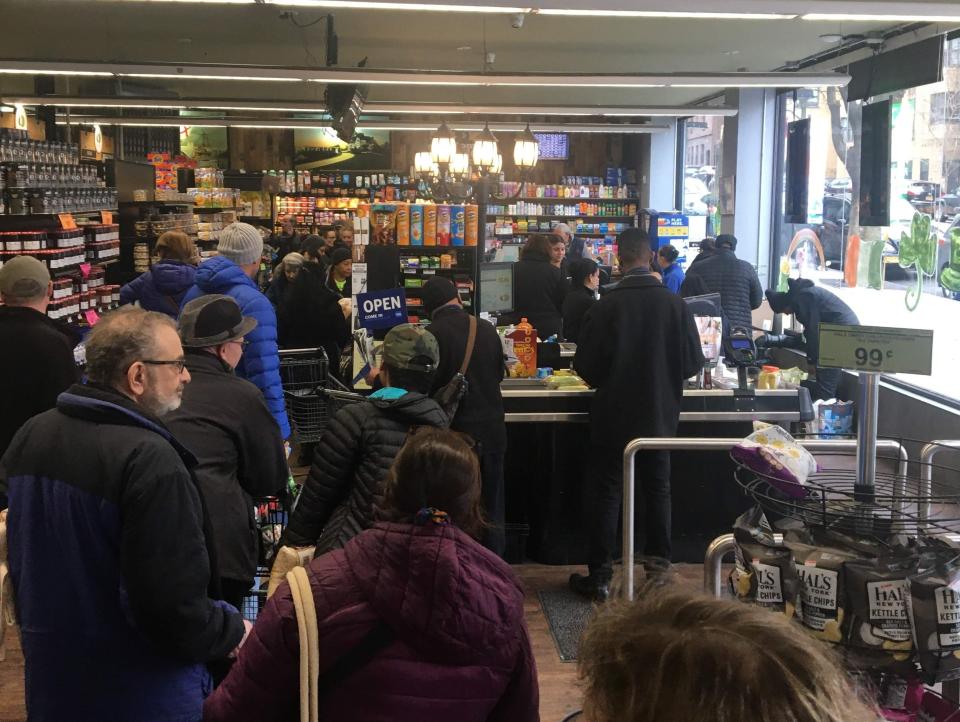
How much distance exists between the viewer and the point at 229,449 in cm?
307

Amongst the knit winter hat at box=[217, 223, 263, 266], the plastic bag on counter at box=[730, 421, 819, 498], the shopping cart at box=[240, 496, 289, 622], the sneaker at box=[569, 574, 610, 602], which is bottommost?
the sneaker at box=[569, 574, 610, 602]

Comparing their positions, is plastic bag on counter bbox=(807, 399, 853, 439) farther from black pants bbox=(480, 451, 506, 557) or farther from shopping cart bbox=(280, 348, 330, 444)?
shopping cart bbox=(280, 348, 330, 444)

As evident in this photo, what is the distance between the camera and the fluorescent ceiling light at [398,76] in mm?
8234

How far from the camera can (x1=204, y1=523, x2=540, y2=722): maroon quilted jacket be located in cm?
183

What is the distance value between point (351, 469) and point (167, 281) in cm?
328

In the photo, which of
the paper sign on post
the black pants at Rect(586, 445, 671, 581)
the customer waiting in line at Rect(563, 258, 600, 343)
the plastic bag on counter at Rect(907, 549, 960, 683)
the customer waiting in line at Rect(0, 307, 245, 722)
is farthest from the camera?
the customer waiting in line at Rect(563, 258, 600, 343)

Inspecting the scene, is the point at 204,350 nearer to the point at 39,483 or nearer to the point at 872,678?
the point at 39,483

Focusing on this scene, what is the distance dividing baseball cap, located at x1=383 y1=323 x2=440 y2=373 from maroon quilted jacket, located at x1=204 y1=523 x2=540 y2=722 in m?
1.47

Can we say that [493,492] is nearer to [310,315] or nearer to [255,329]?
[255,329]

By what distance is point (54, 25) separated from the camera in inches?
390

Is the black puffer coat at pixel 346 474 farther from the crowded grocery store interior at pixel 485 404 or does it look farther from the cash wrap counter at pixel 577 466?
the cash wrap counter at pixel 577 466

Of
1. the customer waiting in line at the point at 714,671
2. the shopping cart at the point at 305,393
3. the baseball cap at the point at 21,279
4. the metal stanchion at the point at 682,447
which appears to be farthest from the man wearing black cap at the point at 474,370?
the customer waiting in line at the point at 714,671

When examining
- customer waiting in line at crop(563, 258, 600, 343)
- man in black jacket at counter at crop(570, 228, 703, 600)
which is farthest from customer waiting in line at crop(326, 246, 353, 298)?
man in black jacket at counter at crop(570, 228, 703, 600)

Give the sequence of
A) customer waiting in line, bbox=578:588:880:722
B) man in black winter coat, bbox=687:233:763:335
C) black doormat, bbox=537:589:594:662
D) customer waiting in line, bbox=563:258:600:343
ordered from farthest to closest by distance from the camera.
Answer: man in black winter coat, bbox=687:233:763:335
customer waiting in line, bbox=563:258:600:343
black doormat, bbox=537:589:594:662
customer waiting in line, bbox=578:588:880:722
